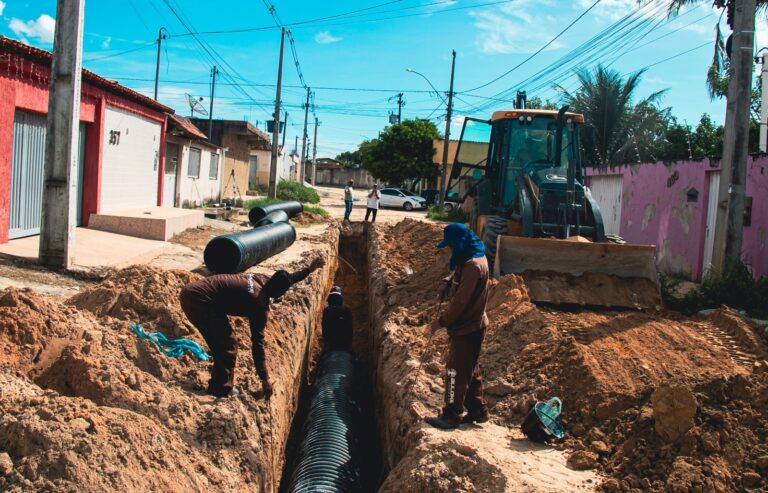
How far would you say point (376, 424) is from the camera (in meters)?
7.62

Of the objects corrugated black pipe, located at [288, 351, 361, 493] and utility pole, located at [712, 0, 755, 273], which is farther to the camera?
utility pole, located at [712, 0, 755, 273]

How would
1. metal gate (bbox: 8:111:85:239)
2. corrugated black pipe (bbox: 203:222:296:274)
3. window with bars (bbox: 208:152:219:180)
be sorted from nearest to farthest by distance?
1. corrugated black pipe (bbox: 203:222:296:274)
2. metal gate (bbox: 8:111:85:239)
3. window with bars (bbox: 208:152:219:180)

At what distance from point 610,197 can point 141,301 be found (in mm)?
15618

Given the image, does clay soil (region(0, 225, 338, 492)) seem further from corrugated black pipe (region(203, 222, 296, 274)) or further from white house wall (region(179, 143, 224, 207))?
white house wall (region(179, 143, 224, 207))

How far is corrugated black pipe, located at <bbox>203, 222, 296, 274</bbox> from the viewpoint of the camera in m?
9.39

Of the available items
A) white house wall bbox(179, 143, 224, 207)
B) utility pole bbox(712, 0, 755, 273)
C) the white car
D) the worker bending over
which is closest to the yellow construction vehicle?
utility pole bbox(712, 0, 755, 273)

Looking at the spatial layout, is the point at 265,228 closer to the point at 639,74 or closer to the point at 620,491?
the point at 620,491

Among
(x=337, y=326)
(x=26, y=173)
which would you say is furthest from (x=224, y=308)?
(x=26, y=173)

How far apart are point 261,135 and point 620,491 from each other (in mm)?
31821

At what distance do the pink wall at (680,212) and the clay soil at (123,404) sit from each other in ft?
30.1

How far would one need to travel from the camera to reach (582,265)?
8.55 m

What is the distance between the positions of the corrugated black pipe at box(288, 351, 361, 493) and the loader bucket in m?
2.62

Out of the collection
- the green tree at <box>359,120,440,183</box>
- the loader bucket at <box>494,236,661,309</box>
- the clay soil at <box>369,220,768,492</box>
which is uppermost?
the green tree at <box>359,120,440,183</box>

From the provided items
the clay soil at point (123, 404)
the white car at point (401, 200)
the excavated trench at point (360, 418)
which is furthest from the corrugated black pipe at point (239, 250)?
the white car at point (401, 200)
